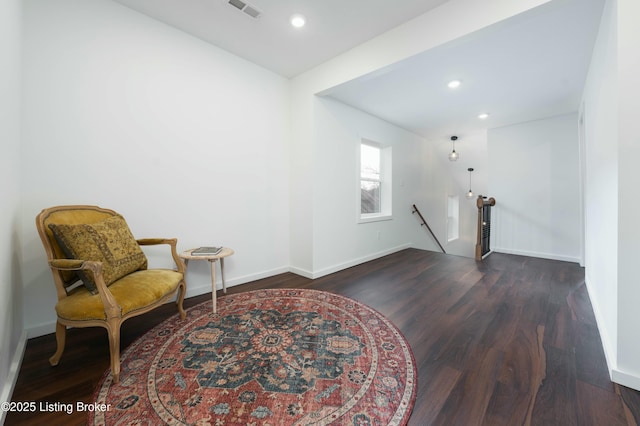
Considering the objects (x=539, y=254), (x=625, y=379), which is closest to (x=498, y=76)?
(x=625, y=379)

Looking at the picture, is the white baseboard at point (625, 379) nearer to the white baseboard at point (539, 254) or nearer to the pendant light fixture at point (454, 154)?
the white baseboard at point (539, 254)

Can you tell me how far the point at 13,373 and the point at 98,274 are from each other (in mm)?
757

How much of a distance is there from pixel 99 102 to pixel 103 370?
209 centimetres

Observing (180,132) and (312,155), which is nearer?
(180,132)

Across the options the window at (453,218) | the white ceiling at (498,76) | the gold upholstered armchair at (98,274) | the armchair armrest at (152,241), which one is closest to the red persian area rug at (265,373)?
the gold upholstered armchair at (98,274)

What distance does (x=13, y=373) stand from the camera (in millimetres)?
1439

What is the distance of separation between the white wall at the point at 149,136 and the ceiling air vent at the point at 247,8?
75cm

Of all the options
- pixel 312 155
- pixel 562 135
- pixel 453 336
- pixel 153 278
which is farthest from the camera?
pixel 562 135

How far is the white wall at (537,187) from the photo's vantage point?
4359 mm

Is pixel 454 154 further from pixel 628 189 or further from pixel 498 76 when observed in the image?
pixel 628 189

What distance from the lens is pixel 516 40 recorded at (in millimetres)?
2373

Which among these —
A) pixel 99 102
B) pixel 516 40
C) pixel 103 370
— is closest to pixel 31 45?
pixel 99 102

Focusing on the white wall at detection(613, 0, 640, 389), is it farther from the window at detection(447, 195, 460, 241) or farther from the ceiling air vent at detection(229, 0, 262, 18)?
the window at detection(447, 195, 460, 241)

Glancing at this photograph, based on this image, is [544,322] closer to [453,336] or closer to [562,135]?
[453,336]
